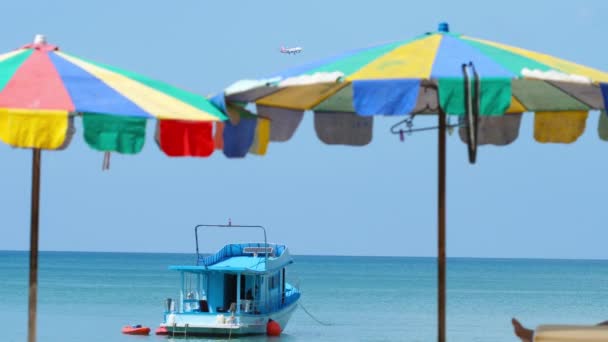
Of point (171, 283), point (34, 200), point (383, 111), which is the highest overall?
point (383, 111)

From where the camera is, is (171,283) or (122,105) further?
(171,283)

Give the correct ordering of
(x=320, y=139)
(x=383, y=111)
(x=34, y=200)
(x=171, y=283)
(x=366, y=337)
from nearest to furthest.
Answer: (x=383, y=111) → (x=34, y=200) → (x=320, y=139) → (x=366, y=337) → (x=171, y=283)

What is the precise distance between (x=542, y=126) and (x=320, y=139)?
1712 mm

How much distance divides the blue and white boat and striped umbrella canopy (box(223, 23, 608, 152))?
1871cm

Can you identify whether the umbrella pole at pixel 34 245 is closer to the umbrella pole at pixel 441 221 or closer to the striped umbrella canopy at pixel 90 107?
the striped umbrella canopy at pixel 90 107

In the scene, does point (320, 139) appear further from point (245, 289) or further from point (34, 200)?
point (245, 289)

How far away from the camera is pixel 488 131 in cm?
1006

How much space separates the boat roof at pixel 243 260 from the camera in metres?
29.2

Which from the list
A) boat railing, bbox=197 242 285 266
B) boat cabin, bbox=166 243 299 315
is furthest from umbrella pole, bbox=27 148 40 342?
boat railing, bbox=197 242 285 266

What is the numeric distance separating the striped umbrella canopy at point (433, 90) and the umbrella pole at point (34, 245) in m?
1.38

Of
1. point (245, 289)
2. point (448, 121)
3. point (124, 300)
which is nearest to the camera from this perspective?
point (448, 121)

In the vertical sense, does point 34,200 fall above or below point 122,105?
below

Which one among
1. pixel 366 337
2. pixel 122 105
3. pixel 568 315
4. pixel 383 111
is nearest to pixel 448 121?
pixel 383 111

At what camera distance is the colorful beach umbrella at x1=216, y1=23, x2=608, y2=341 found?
7.58m
